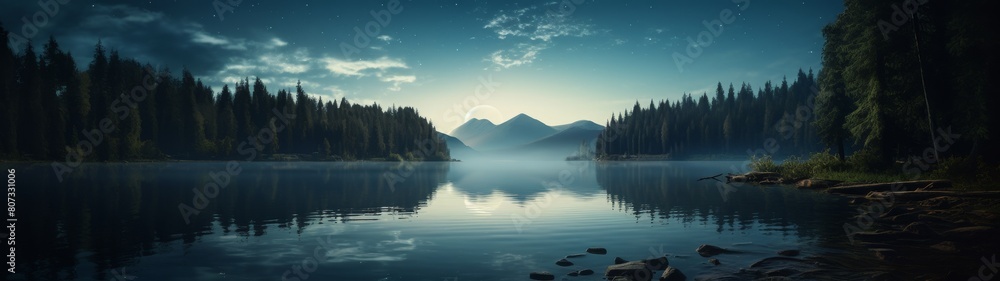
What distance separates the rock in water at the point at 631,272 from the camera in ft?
40.5

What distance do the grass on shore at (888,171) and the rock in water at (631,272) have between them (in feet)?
79.6

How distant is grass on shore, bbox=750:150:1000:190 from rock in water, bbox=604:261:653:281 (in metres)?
24.3

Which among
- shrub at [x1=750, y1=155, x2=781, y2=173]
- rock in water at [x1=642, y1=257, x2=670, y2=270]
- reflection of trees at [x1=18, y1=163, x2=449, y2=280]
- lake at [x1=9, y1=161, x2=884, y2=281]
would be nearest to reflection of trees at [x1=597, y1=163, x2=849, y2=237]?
lake at [x1=9, y1=161, x2=884, y2=281]

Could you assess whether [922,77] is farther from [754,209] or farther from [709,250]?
[709,250]

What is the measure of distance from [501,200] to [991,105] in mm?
30108

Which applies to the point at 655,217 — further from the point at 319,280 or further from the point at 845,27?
the point at 845,27

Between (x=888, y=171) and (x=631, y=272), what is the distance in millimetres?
35844

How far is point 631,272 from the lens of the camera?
12586 mm

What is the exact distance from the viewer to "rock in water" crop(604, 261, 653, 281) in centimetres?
1234

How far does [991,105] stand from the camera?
30719 mm

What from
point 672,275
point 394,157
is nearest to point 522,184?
point 672,275

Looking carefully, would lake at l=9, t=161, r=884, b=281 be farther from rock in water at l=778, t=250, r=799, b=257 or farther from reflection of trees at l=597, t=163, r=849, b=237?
rock in water at l=778, t=250, r=799, b=257

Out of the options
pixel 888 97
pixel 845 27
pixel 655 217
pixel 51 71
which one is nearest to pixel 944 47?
pixel 888 97

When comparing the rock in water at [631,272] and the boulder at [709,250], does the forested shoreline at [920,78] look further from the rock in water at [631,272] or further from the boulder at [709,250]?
the rock in water at [631,272]
